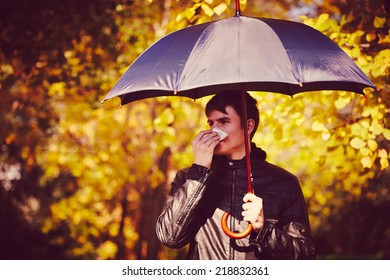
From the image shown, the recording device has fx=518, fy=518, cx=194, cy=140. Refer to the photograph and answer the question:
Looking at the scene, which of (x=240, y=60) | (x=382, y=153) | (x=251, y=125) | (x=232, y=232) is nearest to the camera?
(x=240, y=60)

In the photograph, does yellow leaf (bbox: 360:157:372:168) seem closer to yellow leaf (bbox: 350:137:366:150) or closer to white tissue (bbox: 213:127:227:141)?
yellow leaf (bbox: 350:137:366:150)

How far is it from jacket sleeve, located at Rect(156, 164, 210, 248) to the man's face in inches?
10.1

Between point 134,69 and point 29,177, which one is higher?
point 134,69

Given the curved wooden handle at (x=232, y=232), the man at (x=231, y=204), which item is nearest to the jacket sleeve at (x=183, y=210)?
the man at (x=231, y=204)

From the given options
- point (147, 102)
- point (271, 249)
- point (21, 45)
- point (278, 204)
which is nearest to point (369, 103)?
point (278, 204)

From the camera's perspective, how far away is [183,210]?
2.93 metres

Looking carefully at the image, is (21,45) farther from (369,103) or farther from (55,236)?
(55,236)

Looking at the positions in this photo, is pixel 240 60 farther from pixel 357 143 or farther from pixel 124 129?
pixel 124 129

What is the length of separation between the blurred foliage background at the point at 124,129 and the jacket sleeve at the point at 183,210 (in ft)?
5.03

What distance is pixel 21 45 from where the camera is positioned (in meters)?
5.73

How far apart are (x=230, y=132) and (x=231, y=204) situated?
45 cm

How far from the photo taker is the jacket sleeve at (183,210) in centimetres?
293

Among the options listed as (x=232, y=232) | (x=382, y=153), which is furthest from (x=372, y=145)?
(x=232, y=232)
